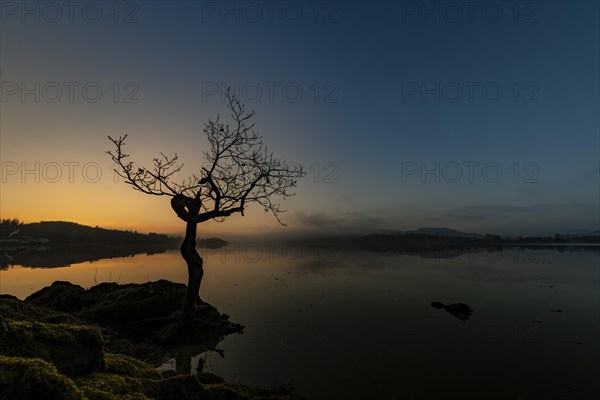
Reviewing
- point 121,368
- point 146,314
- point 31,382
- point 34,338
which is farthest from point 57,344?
point 146,314

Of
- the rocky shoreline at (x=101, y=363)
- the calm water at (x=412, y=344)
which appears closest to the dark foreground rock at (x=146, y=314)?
the rocky shoreline at (x=101, y=363)

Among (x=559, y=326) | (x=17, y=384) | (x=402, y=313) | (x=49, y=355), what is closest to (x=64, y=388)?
(x=17, y=384)

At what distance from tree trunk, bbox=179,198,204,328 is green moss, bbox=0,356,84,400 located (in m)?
13.1

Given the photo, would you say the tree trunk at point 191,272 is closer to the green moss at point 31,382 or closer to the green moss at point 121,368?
the green moss at point 121,368

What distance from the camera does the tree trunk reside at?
52.4 feet

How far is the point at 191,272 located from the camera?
16.2m

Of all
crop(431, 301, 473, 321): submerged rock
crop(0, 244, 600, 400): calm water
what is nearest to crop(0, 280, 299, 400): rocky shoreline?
crop(0, 244, 600, 400): calm water

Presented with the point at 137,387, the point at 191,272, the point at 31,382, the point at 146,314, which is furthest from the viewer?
the point at 146,314

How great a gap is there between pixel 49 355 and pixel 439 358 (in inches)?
527

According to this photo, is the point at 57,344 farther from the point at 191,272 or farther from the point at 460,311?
the point at 460,311

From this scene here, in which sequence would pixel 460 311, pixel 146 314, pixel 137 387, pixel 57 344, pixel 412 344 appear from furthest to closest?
pixel 460 311, pixel 146 314, pixel 412 344, pixel 137 387, pixel 57 344

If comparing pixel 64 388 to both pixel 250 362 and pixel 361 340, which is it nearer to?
pixel 250 362

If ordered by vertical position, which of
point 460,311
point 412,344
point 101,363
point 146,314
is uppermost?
point 101,363

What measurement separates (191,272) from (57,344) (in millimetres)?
12014
